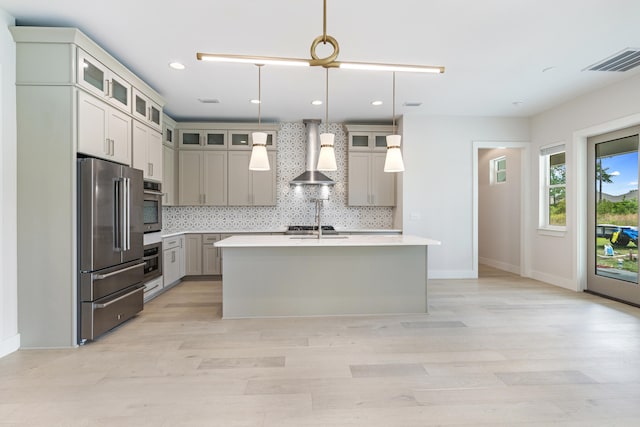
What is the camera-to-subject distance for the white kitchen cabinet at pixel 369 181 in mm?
6078

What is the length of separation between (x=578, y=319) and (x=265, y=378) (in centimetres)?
340

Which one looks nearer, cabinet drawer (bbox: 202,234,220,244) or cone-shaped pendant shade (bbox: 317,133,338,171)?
cone-shaped pendant shade (bbox: 317,133,338,171)

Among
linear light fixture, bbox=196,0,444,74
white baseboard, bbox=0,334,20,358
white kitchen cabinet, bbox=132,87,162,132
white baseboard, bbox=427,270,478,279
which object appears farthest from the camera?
white baseboard, bbox=427,270,478,279

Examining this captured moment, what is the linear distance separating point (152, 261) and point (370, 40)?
3.75 meters

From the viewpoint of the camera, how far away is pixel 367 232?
19.1 ft

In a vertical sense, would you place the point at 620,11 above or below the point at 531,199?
above

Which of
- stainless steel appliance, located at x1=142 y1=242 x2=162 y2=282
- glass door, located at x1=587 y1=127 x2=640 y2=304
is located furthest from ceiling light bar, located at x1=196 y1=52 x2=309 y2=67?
glass door, located at x1=587 y1=127 x2=640 y2=304

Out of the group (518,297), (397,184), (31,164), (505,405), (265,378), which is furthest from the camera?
(397,184)

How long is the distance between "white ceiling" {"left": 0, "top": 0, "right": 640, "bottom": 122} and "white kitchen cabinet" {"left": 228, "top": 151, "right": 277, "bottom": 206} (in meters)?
1.23

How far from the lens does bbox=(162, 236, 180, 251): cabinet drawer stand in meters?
4.92

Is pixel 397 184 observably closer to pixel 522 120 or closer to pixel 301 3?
pixel 522 120

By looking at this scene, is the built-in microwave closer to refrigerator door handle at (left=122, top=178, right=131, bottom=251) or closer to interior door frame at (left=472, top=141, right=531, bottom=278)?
refrigerator door handle at (left=122, top=178, right=131, bottom=251)

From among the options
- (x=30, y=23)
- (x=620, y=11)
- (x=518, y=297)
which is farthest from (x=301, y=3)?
(x=518, y=297)

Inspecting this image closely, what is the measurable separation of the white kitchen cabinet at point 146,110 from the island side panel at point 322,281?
1.96 meters
